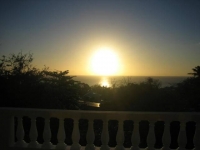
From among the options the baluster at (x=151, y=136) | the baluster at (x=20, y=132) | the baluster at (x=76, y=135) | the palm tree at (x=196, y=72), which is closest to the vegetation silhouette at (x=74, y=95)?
the palm tree at (x=196, y=72)

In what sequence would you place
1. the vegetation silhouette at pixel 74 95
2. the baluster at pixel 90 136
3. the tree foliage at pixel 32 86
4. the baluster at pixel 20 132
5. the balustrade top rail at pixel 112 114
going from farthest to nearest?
1. the tree foliage at pixel 32 86
2. the vegetation silhouette at pixel 74 95
3. the baluster at pixel 20 132
4. the baluster at pixel 90 136
5. the balustrade top rail at pixel 112 114

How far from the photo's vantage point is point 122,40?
26.3 ft

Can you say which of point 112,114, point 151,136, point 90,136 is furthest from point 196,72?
point 90,136

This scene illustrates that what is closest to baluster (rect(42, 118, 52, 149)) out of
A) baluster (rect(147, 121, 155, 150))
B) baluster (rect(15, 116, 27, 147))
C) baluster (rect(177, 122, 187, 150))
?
baluster (rect(15, 116, 27, 147))

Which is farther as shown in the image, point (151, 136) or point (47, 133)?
point (47, 133)

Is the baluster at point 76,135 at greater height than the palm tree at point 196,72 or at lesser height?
lesser

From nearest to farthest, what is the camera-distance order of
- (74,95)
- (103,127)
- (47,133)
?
(103,127), (47,133), (74,95)

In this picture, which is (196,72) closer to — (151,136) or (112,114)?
(151,136)

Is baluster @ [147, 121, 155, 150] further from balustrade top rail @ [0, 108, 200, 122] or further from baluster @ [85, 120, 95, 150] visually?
baluster @ [85, 120, 95, 150]

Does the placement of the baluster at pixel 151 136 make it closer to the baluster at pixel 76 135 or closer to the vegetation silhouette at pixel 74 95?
the baluster at pixel 76 135

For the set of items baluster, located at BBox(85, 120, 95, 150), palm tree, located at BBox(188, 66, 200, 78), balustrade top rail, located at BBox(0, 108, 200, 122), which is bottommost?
baluster, located at BBox(85, 120, 95, 150)

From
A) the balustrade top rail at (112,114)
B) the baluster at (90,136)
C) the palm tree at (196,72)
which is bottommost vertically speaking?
the baluster at (90,136)

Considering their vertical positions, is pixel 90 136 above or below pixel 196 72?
below

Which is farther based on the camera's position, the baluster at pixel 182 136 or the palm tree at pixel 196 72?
the palm tree at pixel 196 72
